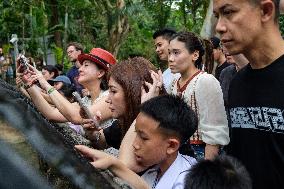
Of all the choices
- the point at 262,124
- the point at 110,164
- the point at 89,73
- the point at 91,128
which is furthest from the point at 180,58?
the point at 110,164

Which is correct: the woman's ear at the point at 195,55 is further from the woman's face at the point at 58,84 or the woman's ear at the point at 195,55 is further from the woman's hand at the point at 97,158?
the woman's face at the point at 58,84

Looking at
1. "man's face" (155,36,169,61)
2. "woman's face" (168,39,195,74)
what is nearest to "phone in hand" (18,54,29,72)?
"woman's face" (168,39,195,74)

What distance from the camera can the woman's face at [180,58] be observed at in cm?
376

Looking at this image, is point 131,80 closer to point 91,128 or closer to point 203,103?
point 91,128

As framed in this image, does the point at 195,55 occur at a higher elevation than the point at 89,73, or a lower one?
higher

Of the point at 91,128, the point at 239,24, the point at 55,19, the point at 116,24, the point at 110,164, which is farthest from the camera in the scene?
the point at 55,19

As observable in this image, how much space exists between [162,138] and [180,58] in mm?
1546

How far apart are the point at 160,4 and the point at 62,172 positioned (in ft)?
69.7

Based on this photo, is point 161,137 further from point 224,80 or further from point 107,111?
point 224,80

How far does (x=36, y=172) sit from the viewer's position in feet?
3.32

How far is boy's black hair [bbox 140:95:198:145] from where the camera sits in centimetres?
235

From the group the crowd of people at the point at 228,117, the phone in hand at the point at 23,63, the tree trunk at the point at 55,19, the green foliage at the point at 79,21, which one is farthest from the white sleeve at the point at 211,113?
the tree trunk at the point at 55,19

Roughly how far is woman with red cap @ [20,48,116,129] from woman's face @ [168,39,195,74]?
0.52 meters

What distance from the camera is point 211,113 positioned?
10.7ft
